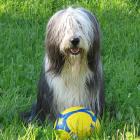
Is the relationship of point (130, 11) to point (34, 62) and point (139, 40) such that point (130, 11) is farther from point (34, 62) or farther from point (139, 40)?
point (34, 62)

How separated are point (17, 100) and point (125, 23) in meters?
3.30

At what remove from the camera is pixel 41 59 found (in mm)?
7062

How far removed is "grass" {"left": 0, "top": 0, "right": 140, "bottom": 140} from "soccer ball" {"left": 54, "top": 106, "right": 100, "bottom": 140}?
9 cm

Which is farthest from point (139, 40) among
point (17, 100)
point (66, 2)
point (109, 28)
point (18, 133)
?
point (18, 133)

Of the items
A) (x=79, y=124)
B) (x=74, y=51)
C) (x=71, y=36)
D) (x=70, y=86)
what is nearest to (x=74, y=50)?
(x=74, y=51)

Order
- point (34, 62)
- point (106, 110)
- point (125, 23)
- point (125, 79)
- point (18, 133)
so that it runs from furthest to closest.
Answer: point (125, 23) < point (34, 62) < point (125, 79) < point (106, 110) < point (18, 133)

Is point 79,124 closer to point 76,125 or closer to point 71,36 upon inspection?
point 76,125

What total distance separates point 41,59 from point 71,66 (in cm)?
199

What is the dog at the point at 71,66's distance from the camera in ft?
16.5

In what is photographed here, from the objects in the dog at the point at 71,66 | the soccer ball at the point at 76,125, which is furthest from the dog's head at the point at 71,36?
the soccer ball at the point at 76,125

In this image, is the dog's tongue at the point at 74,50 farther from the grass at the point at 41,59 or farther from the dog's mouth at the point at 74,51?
the grass at the point at 41,59

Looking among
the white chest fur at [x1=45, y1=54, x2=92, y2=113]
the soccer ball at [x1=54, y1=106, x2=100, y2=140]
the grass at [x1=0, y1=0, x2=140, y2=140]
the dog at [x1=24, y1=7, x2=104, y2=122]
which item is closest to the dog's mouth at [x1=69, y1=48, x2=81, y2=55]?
the dog at [x1=24, y1=7, x2=104, y2=122]

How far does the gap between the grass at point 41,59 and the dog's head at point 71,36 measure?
626 millimetres

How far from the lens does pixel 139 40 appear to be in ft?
25.9
